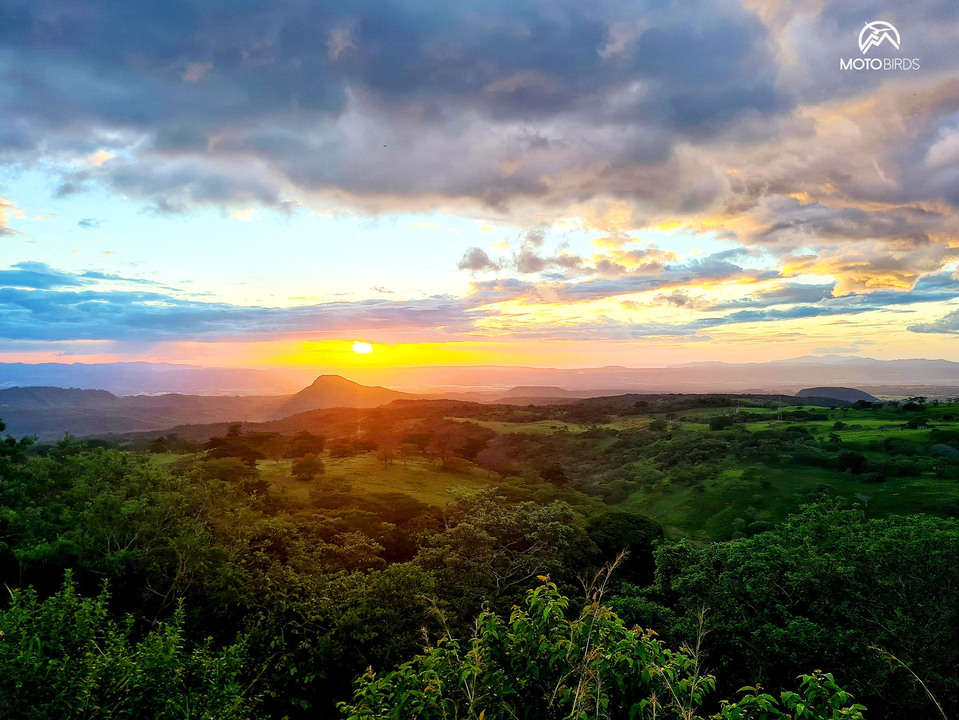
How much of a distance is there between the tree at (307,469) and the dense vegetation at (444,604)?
880 cm

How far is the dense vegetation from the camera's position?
9.46 meters

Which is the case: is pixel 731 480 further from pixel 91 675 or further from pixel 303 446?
pixel 91 675

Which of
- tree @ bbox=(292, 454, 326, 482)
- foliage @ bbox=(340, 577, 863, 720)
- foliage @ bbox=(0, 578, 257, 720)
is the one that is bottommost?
tree @ bbox=(292, 454, 326, 482)

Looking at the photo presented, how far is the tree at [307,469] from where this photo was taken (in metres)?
75.4

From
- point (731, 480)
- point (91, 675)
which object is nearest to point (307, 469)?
point (731, 480)

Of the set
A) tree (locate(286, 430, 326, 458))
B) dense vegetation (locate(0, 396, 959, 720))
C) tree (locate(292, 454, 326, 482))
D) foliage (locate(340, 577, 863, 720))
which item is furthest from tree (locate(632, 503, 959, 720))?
tree (locate(286, 430, 326, 458))

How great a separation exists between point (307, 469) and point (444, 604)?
56.5 meters

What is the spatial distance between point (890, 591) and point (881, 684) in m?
4.75

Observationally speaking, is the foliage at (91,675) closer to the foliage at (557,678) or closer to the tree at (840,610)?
the foliage at (557,678)

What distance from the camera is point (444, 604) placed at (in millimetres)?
26594

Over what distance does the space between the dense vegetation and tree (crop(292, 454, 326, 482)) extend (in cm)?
880

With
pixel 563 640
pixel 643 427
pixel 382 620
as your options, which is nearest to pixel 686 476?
pixel 643 427

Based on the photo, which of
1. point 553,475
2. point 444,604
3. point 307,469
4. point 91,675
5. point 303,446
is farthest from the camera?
point 303,446

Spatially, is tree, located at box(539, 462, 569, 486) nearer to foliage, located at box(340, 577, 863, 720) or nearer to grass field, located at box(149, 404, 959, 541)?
grass field, located at box(149, 404, 959, 541)
